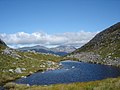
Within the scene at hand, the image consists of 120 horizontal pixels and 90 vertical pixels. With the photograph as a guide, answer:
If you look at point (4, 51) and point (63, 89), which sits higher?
point (4, 51)

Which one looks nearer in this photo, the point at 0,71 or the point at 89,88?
the point at 89,88

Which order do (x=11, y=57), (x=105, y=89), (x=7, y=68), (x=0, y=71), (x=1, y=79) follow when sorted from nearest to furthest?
(x=105, y=89) < (x=1, y=79) < (x=0, y=71) < (x=7, y=68) < (x=11, y=57)

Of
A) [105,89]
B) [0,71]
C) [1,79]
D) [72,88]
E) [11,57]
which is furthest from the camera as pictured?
[11,57]

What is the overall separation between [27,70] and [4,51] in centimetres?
3323

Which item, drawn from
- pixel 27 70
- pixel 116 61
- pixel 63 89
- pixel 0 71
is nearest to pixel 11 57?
pixel 27 70

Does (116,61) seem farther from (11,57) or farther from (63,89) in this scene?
(63,89)

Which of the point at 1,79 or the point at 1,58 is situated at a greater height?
the point at 1,58

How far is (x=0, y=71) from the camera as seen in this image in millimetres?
102438

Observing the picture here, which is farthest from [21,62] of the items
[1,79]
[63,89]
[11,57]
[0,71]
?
[63,89]

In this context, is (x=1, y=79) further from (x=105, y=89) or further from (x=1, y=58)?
(x=105, y=89)

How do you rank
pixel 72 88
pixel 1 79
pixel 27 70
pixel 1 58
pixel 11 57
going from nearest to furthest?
pixel 72 88, pixel 1 79, pixel 27 70, pixel 1 58, pixel 11 57

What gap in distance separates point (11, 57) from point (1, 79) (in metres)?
46.5

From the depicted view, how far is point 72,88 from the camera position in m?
25.1

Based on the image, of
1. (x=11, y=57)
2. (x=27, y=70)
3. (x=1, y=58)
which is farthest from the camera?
(x=11, y=57)
